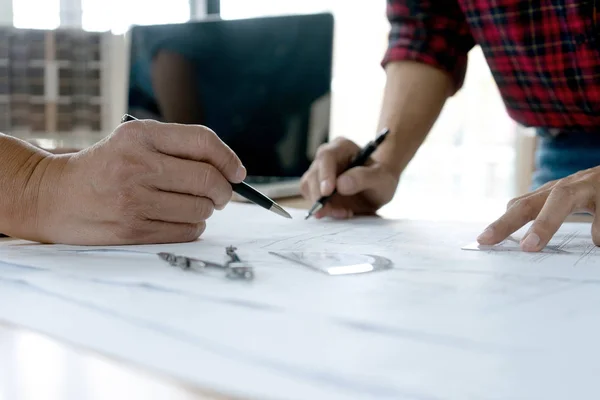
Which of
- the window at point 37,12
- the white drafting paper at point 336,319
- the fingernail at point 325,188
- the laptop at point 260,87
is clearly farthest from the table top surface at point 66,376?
the window at point 37,12

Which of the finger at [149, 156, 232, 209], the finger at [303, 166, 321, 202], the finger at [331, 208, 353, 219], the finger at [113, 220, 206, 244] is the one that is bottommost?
the finger at [331, 208, 353, 219]

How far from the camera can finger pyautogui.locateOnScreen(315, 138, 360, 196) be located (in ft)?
2.82

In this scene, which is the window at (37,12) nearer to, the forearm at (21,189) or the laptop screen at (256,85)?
the laptop screen at (256,85)

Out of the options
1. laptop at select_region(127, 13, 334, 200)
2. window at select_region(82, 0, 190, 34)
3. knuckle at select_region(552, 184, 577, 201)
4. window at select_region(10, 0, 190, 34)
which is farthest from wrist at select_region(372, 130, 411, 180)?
window at select_region(82, 0, 190, 34)

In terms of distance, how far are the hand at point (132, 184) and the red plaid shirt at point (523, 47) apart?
A: 23.9 inches

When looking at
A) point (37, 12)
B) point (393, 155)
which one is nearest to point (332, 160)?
point (393, 155)

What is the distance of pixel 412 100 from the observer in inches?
43.7

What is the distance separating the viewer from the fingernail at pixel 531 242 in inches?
23.0

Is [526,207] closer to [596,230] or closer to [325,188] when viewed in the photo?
[596,230]

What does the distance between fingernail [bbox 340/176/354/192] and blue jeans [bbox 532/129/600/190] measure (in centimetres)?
43

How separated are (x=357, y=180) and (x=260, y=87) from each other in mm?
557

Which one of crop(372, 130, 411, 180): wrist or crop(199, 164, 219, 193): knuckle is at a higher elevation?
crop(199, 164, 219, 193): knuckle

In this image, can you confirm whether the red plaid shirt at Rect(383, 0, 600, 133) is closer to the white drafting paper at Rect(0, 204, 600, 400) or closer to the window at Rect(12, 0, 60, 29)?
the white drafting paper at Rect(0, 204, 600, 400)

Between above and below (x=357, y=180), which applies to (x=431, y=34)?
above
